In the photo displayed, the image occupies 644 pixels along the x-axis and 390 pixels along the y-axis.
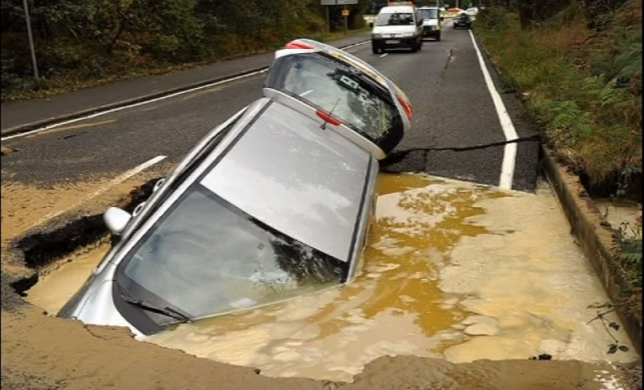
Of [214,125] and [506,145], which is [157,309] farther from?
[214,125]

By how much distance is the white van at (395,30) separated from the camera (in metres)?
30.1

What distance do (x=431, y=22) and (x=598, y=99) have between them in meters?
32.8

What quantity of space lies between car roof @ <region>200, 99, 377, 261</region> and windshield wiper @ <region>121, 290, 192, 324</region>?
86cm

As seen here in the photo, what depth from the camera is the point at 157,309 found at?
4.29 meters

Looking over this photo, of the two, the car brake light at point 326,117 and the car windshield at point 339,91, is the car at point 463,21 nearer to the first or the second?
the car windshield at point 339,91

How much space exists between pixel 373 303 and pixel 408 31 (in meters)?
26.7

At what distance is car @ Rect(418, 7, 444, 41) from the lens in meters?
40.6

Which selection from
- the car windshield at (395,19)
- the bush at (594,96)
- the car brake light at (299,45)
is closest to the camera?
the bush at (594,96)

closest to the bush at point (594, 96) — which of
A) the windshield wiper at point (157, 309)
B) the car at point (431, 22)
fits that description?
the windshield wiper at point (157, 309)

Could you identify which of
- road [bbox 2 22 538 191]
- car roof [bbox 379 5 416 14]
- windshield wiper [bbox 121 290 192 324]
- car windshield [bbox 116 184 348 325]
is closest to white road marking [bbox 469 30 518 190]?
road [bbox 2 22 538 191]

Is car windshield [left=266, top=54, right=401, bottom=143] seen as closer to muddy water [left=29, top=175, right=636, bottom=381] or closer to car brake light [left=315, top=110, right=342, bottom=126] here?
car brake light [left=315, top=110, right=342, bottom=126]

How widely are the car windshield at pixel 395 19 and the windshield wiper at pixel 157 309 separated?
90.9ft

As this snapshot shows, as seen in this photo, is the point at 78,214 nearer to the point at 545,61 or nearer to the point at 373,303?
the point at 373,303

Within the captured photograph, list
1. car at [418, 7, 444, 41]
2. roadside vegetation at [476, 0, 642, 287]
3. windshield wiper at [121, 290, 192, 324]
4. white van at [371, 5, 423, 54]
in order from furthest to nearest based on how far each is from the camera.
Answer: car at [418, 7, 444, 41]
white van at [371, 5, 423, 54]
roadside vegetation at [476, 0, 642, 287]
windshield wiper at [121, 290, 192, 324]
